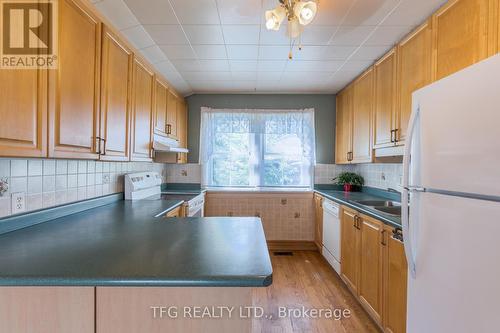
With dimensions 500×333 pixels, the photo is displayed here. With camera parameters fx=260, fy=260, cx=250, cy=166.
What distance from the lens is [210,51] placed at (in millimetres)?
2566

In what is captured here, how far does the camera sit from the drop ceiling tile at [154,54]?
2.42 m


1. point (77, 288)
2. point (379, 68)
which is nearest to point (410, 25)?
point (379, 68)

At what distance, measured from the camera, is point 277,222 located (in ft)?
→ 12.8

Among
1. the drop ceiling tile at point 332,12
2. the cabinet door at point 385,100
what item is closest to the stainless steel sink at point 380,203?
the cabinet door at point 385,100

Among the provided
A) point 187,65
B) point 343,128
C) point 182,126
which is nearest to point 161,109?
point 187,65

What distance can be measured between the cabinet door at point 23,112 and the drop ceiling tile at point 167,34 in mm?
1141

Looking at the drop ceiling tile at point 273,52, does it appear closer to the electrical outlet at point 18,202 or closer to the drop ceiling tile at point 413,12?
the drop ceiling tile at point 413,12

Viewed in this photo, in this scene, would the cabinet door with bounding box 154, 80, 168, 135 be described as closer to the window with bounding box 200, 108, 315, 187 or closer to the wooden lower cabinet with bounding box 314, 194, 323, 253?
Answer: the window with bounding box 200, 108, 315, 187

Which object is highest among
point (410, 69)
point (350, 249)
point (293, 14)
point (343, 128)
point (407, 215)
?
point (293, 14)

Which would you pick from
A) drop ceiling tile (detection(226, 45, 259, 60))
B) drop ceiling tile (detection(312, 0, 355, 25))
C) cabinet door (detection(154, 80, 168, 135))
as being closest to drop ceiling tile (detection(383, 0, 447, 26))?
drop ceiling tile (detection(312, 0, 355, 25))

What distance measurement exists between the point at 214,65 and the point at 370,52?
5.32 feet

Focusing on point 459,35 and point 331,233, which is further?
point 331,233

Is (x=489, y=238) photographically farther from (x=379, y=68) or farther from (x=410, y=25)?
(x=379, y=68)

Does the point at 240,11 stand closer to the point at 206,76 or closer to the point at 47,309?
the point at 206,76
